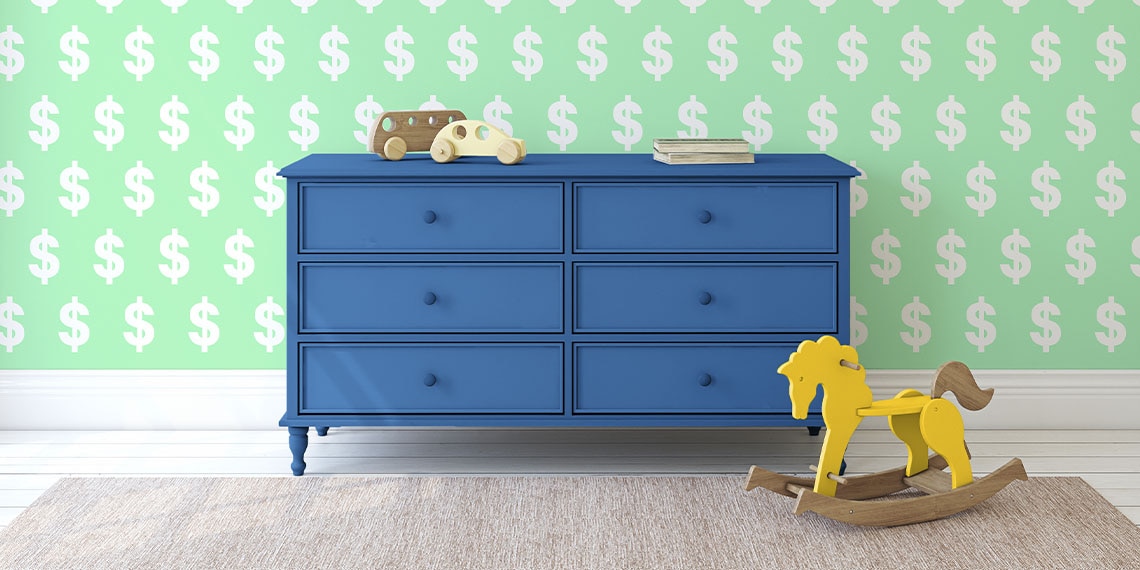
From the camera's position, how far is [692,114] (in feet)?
10.5

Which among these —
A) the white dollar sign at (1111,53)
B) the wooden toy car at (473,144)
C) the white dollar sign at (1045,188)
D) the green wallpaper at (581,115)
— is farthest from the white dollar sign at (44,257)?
the white dollar sign at (1111,53)

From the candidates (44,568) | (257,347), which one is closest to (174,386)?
(257,347)

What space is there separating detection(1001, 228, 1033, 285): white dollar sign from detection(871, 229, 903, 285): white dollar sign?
301 mm

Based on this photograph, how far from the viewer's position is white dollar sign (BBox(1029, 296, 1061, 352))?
10.8 ft

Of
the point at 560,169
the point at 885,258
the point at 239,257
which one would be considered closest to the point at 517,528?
the point at 560,169

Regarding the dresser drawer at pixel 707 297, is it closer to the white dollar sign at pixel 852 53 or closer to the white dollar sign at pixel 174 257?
the white dollar sign at pixel 852 53

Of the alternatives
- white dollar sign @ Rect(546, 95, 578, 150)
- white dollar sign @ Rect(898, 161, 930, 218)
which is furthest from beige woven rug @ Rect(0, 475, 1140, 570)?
white dollar sign @ Rect(546, 95, 578, 150)

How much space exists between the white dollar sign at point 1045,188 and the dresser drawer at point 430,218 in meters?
1.44

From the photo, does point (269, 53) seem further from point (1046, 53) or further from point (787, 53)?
point (1046, 53)

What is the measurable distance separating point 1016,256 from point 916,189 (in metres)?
0.35

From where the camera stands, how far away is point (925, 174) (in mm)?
3230

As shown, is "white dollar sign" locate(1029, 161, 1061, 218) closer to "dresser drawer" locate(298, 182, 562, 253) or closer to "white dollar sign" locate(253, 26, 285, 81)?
"dresser drawer" locate(298, 182, 562, 253)

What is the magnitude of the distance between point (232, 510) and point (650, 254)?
1138 millimetres

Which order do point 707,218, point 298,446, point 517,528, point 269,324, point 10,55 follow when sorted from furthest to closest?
1. point 269,324
2. point 10,55
3. point 298,446
4. point 707,218
5. point 517,528
